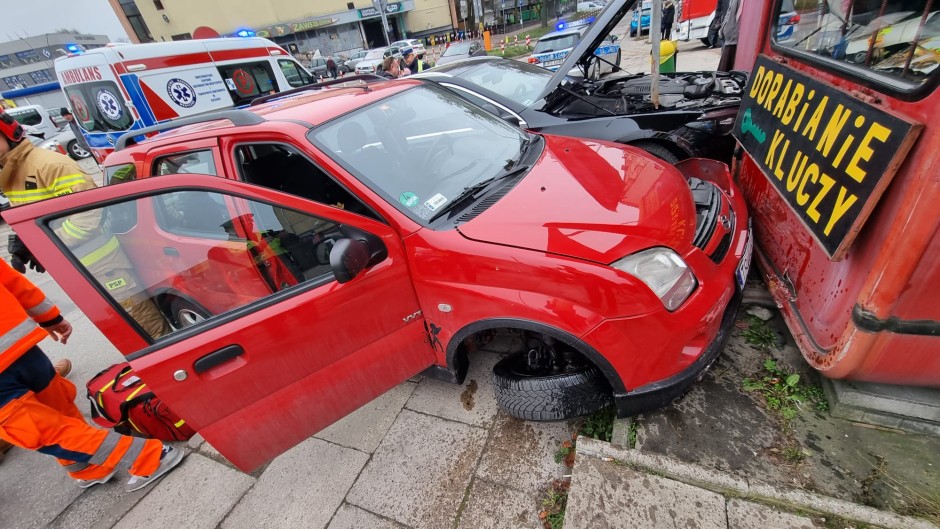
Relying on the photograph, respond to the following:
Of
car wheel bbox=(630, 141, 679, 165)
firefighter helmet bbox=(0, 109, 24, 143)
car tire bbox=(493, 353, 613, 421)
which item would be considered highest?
firefighter helmet bbox=(0, 109, 24, 143)

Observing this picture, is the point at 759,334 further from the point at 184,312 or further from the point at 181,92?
the point at 181,92

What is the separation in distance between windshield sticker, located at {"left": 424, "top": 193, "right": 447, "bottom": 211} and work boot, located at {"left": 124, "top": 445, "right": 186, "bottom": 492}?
7.57ft

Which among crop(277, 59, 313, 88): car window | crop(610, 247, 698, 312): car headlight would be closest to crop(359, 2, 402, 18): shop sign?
crop(277, 59, 313, 88): car window

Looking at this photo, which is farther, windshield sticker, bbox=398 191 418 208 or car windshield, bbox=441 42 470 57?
car windshield, bbox=441 42 470 57

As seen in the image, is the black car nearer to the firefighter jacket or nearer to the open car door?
the open car door

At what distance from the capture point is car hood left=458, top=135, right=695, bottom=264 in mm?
1711

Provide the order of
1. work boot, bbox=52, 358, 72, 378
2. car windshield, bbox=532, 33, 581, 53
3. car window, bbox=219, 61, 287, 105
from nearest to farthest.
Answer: work boot, bbox=52, 358, 72, 378
car window, bbox=219, 61, 287, 105
car windshield, bbox=532, 33, 581, 53

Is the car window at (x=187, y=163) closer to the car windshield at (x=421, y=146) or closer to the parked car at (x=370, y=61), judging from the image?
the car windshield at (x=421, y=146)

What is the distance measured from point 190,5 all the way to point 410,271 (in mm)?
51602

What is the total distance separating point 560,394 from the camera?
1935mm

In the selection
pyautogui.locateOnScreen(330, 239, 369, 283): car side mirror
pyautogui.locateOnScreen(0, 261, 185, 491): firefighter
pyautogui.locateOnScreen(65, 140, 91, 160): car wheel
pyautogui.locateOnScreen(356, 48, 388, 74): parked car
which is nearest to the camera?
pyautogui.locateOnScreen(330, 239, 369, 283): car side mirror

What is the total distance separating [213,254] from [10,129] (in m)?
2.06

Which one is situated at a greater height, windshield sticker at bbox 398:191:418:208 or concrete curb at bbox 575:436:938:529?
windshield sticker at bbox 398:191:418:208

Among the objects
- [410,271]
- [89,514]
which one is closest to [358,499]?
[410,271]
